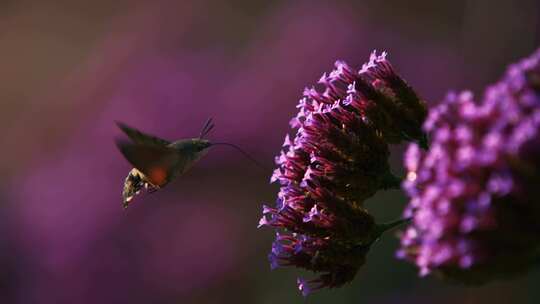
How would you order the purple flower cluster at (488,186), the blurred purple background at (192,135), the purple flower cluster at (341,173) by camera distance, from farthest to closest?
1. the blurred purple background at (192,135)
2. the purple flower cluster at (341,173)
3. the purple flower cluster at (488,186)

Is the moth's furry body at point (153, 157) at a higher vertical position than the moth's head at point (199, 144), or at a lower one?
lower

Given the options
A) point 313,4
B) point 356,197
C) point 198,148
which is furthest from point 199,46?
point 356,197

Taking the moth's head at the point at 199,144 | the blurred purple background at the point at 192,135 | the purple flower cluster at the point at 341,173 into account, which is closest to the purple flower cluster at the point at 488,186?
the purple flower cluster at the point at 341,173

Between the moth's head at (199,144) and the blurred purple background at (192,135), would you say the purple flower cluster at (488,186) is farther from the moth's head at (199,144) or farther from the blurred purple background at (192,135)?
the blurred purple background at (192,135)

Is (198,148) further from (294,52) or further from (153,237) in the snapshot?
(294,52)

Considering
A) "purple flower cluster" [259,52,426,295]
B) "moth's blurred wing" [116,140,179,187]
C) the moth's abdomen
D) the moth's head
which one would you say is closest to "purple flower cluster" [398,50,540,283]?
"purple flower cluster" [259,52,426,295]

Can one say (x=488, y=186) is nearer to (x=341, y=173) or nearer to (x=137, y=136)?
(x=341, y=173)

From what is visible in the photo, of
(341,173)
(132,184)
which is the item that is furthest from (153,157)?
(341,173)
